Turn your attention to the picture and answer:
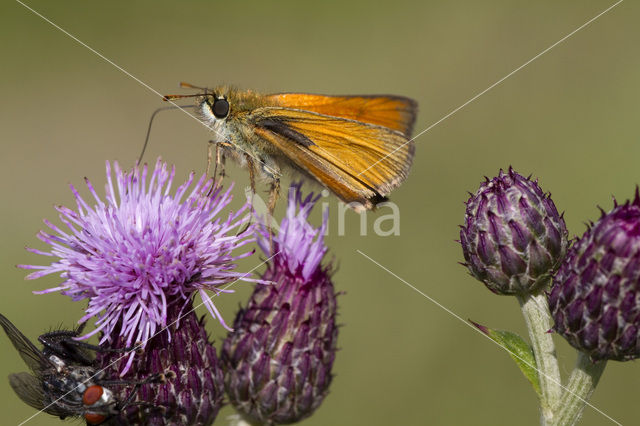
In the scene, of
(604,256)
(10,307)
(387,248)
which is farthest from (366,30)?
(604,256)

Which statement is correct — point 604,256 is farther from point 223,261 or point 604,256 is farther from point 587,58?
point 587,58

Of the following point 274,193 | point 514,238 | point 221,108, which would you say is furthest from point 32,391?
point 514,238

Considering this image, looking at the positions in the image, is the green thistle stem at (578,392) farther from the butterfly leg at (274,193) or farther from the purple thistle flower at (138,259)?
the butterfly leg at (274,193)

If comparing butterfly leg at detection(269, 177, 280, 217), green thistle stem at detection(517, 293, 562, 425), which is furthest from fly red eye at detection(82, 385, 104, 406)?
green thistle stem at detection(517, 293, 562, 425)

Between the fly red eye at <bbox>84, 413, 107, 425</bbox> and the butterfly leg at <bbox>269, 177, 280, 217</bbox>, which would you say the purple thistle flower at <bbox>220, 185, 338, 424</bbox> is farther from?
the fly red eye at <bbox>84, 413, 107, 425</bbox>

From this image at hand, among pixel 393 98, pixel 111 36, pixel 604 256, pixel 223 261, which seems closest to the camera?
pixel 604 256

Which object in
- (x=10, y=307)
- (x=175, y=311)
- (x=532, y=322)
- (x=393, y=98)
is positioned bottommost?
(x=10, y=307)
